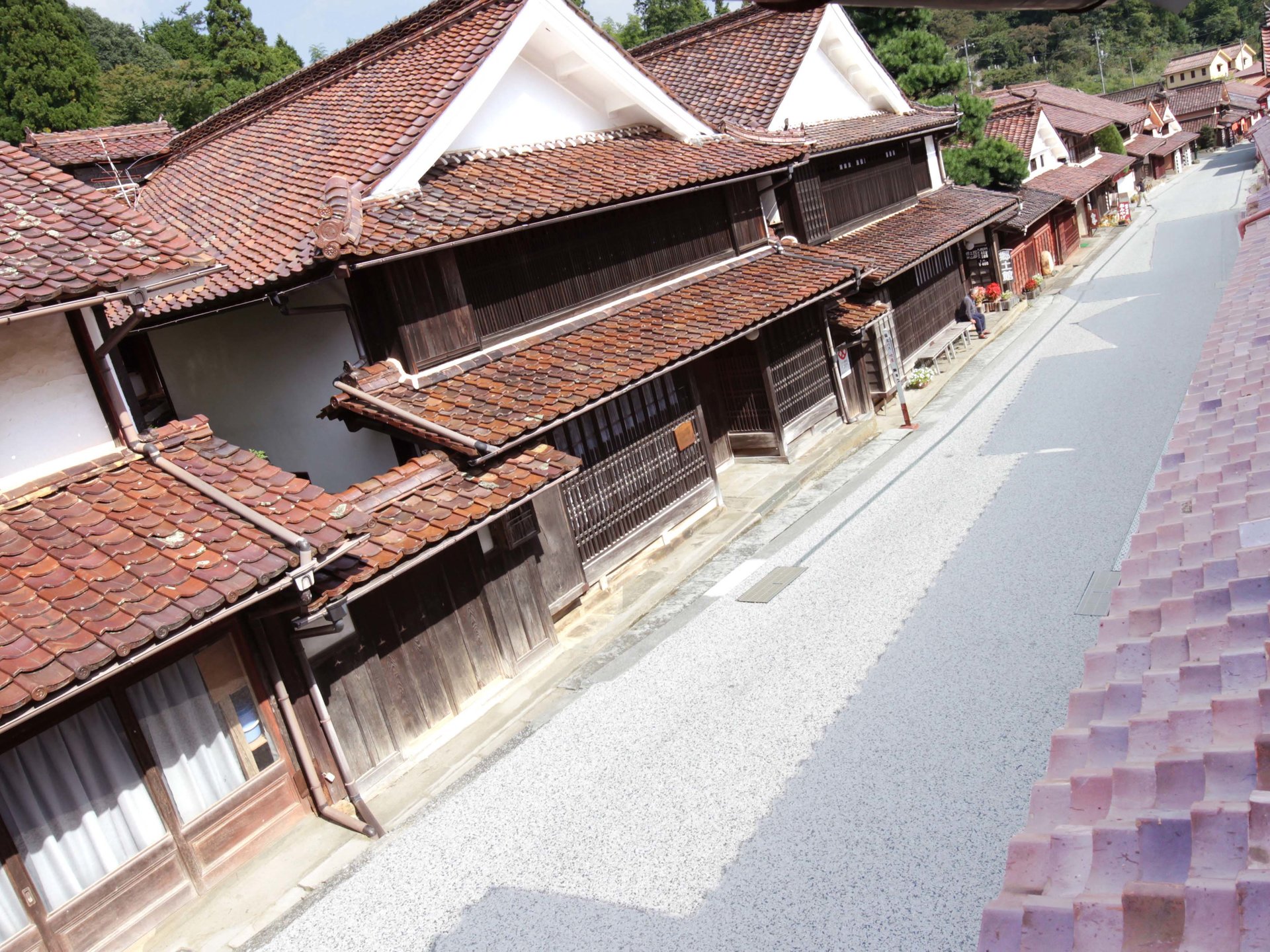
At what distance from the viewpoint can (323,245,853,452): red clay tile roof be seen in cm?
1111

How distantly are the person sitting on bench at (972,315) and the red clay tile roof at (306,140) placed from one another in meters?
17.6

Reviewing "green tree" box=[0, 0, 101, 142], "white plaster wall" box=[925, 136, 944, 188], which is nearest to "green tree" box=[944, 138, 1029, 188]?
"white plaster wall" box=[925, 136, 944, 188]

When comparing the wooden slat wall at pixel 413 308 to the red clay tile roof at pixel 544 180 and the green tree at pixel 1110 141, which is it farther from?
the green tree at pixel 1110 141

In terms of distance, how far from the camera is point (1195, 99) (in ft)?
269

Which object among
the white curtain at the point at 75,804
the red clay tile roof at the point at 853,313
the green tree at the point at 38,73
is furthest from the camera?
the green tree at the point at 38,73

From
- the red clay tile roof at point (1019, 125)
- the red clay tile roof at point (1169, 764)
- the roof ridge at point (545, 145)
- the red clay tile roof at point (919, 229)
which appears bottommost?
the red clay tile roof at point (1169, 764)

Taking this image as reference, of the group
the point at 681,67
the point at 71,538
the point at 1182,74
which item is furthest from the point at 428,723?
the point at 1182,74

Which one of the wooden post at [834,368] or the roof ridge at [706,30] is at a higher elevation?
the roof ridge at [706,30]

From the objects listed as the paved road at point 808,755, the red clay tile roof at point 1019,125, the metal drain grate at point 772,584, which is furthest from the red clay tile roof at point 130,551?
the red clay tile roof at point 1019,125

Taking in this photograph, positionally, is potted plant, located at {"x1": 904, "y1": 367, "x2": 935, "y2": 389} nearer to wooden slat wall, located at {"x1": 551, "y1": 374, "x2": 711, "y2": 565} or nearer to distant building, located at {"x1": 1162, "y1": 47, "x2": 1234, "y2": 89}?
wooden slat wall, located at {"x1": 551, "y1": 374, "x2": 711, "y2": 565}

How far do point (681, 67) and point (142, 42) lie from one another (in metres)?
55.2

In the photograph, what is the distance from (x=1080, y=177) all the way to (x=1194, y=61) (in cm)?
6113

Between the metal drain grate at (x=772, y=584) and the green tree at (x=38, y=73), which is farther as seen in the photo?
the green tree at (x=38, y=73)

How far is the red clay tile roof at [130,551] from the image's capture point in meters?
6.70
